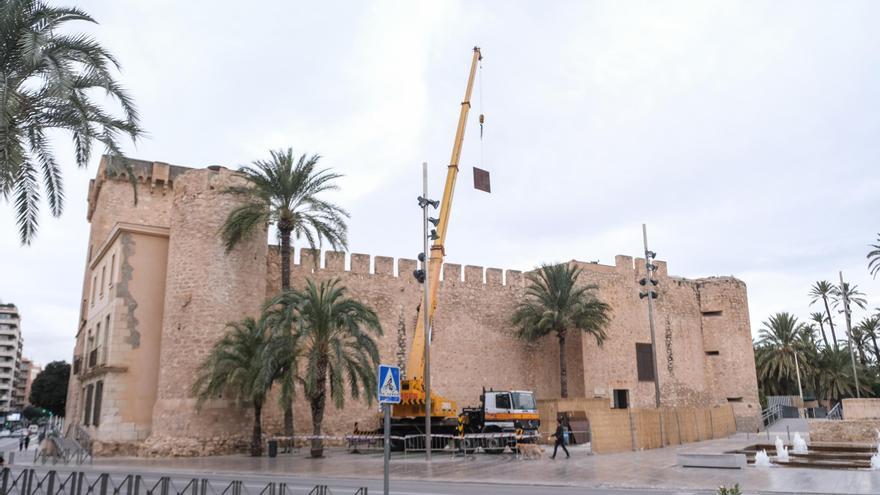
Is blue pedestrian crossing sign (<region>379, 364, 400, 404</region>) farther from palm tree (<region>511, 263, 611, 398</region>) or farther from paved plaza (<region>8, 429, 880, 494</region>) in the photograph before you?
palm tree (<region>511, 263, 611, 398</region>)

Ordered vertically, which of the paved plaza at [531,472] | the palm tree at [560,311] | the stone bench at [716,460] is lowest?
the paved plaza at [531,472]

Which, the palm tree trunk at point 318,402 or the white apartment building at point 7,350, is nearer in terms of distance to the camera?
the palm tree trunk at point 318,402

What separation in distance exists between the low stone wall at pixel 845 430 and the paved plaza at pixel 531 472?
14.4ft

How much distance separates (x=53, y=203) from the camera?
37.5 ft

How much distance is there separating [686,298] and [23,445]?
32.3m

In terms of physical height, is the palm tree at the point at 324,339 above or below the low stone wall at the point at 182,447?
above

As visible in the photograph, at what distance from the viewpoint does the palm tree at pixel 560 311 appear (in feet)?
93.6

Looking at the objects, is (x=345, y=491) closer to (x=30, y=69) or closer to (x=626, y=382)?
(x=30, y=69)

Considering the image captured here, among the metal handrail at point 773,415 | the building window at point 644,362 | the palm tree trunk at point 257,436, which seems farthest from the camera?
the building window at point 644,362

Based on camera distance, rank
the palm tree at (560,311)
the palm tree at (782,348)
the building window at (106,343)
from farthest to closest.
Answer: the palm tree at (782,348), the palm tree at (560,311), the building window at (106,343)

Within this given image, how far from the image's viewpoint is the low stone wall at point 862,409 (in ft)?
63.0

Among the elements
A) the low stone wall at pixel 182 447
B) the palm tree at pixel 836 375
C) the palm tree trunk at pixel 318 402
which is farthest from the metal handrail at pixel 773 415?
the low stone wall at pixel 182 447

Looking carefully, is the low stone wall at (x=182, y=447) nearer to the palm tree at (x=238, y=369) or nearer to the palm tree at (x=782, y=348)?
the palm tree at (x=238, y=369)

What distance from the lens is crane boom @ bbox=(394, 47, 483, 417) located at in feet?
65.9
